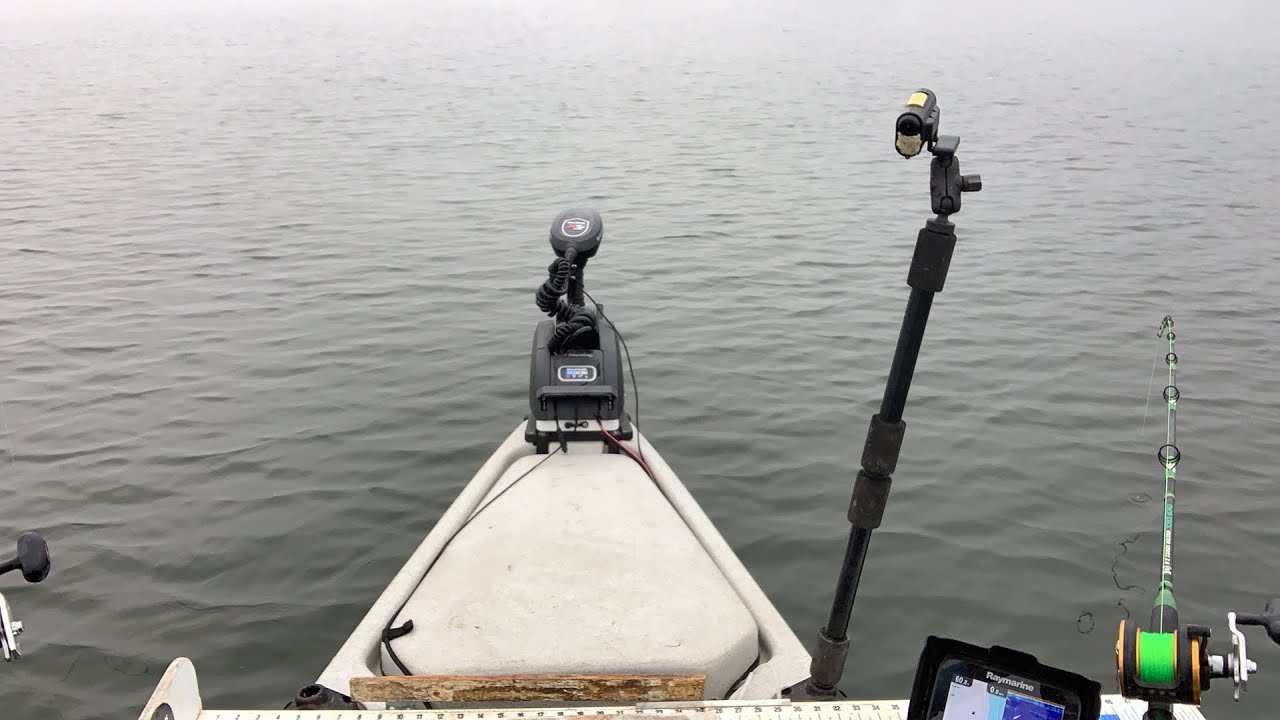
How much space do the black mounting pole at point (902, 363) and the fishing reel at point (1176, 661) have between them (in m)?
0.77

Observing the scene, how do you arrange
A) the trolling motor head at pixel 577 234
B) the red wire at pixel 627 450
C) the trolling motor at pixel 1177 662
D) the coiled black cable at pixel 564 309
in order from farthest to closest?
the trolling motor head at pixel 577 234
the coiled black cable at pixel 564 309
the red wire at pixel 627 450
the trolling motor at pixel 1177 662

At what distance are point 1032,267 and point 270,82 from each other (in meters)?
20.7

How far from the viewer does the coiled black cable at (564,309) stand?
18.5 ft

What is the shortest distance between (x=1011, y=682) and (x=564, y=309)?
11.8ft

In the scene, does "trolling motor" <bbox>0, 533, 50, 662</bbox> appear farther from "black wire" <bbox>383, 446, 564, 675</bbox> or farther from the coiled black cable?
the coiled black cable

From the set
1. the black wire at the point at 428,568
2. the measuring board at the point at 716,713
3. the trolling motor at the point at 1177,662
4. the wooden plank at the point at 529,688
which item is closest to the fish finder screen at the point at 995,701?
the trolling motor at the point at 1177,662

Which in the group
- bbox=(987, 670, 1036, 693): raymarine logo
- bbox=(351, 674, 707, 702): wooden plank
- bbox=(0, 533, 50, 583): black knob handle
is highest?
bbox=(0, 533, 50, 583): black knob handle

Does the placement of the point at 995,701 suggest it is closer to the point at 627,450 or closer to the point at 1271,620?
the point at 1271,620

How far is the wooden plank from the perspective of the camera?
331 cm

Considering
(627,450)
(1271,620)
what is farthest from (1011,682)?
(627,450)

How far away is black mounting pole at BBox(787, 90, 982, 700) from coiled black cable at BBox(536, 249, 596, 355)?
102 inches

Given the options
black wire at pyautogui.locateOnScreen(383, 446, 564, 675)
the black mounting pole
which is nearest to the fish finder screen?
the black mounting pole

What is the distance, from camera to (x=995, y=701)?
2.52m

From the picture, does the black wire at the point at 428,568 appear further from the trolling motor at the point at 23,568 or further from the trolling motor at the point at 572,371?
the trolling motor at the point at 23,568
